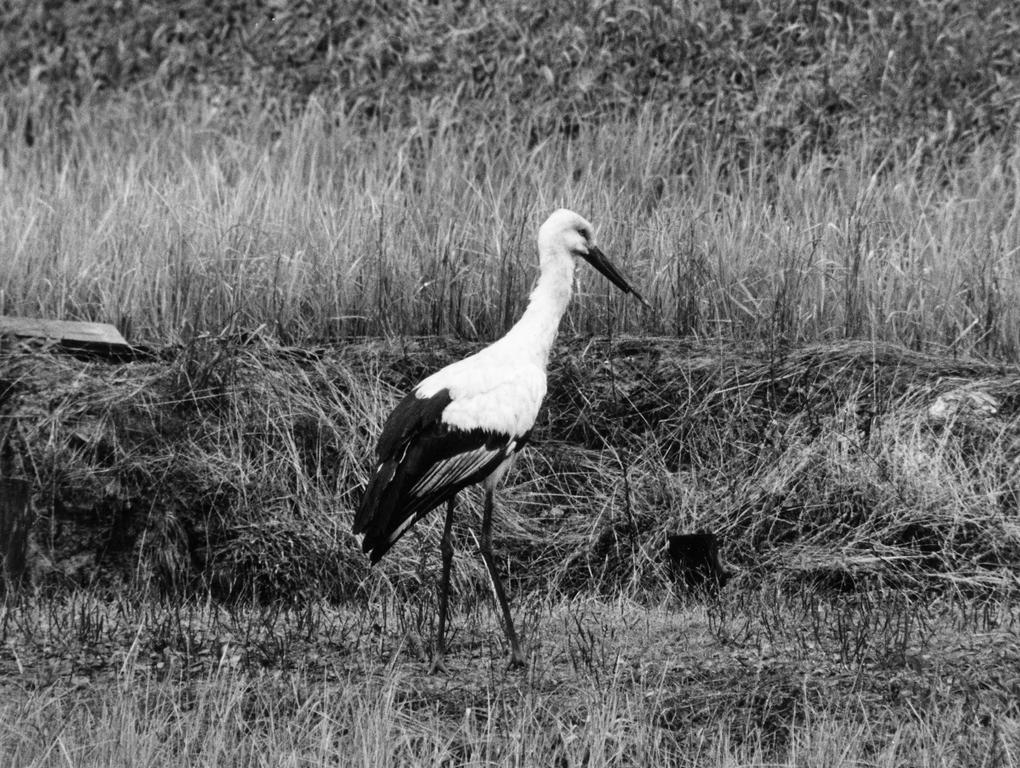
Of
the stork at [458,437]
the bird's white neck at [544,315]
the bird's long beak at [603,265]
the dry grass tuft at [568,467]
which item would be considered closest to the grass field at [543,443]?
the dry grass tuft at [568,467]

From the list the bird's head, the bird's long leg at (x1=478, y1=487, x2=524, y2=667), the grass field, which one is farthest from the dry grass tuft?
the bird's head

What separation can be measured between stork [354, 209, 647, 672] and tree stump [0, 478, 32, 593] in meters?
1.86

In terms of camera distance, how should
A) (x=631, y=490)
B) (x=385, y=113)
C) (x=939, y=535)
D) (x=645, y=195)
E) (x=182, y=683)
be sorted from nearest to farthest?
1. (x=182, y=683)
2. (x=939, y=535)
3. (x=631, y=490)
4. (x=645, y=195)
5. (x=385, y=113)

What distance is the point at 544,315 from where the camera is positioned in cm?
531

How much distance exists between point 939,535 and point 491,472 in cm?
192

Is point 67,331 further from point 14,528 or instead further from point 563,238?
point 563,238

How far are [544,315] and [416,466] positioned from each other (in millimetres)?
828

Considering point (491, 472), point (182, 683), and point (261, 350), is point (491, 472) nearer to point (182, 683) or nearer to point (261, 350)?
point (182, 683)

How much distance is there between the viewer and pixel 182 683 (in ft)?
14.5

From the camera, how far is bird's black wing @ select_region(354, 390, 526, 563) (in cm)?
477

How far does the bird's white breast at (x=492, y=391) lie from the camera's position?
4953 mm

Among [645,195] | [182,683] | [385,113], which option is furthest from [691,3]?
[182,683]

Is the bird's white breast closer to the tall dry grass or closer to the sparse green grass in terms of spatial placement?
the sparse green grass

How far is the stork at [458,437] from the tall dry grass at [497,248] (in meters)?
1.61
